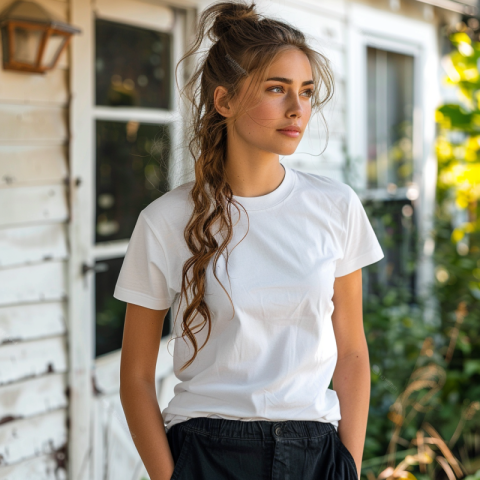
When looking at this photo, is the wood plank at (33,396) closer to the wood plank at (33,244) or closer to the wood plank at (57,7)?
the wood plank at (33,244)

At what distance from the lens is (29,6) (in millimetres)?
2223

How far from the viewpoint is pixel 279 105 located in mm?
1374

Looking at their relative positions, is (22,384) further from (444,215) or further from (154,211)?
(444,215)

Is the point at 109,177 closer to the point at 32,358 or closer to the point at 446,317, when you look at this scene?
the point at 32,358

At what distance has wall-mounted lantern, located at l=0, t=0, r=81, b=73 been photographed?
2.19 meters

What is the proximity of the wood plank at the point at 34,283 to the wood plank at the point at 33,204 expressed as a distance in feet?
0.62

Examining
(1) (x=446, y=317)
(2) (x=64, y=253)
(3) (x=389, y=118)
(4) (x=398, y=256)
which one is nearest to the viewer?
(2) (x=64, y=253)

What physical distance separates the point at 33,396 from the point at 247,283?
1.52m

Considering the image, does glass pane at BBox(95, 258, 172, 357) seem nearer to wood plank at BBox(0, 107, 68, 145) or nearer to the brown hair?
wood plank at BBox(0, 107, 68, 145)

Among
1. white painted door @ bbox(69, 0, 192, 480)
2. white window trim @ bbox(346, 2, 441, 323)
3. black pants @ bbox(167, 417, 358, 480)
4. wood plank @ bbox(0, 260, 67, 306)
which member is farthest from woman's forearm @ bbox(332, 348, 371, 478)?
white window trim @ bbox(346, 2, 441, 323)

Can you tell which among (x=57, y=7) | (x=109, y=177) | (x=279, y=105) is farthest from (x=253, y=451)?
(x=57, y=7)

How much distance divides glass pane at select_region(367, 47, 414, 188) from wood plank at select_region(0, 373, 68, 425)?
287 cm

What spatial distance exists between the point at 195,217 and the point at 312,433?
56 centimetres

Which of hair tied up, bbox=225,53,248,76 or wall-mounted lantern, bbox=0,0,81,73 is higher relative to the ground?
wall-mounted lantern, bbox=0,0,81,73
